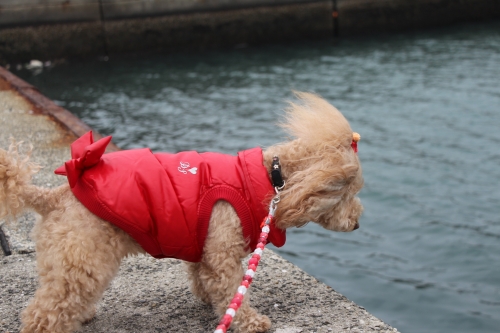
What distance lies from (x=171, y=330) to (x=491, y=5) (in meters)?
20.6

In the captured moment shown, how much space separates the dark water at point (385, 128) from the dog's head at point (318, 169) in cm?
234

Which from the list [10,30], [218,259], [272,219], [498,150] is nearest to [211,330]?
[218,259]

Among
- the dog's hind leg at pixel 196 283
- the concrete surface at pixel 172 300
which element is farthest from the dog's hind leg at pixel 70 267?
the dog's hind leg at pixel 196 283

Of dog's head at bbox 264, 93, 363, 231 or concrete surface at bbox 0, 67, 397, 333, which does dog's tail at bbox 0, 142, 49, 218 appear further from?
dog's head at bbox 264, 93, 363, 231

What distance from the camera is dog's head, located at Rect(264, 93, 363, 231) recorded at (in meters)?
3.74

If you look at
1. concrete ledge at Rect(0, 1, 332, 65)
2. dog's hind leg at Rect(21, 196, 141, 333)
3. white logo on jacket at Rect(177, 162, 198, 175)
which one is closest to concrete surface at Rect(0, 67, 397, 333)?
dog's hind leg at Rect(21, 196, 141, 333)

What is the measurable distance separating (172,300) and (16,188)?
140 centimetres

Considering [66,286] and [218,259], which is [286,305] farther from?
[66,286]

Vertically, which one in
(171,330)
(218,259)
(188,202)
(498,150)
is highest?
(188,202)

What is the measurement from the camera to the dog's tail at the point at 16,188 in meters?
3.62

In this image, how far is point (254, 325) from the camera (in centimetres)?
391

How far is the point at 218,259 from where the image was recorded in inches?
150

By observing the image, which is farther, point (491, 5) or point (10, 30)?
point (491, 5)

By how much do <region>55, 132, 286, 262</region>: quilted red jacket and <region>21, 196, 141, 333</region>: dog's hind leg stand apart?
103 millimetres
